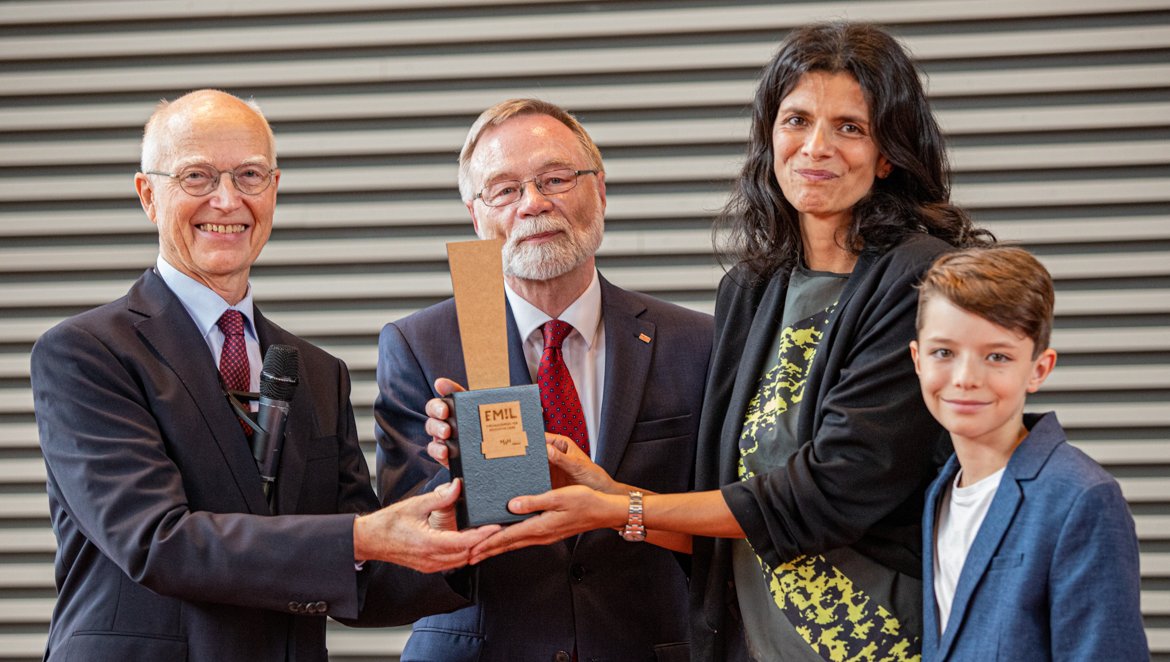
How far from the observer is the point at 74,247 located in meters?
4.22

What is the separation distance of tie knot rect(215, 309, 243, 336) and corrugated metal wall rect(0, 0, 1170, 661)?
1.69 metres

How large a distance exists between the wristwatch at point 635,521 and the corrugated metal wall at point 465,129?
1906mm

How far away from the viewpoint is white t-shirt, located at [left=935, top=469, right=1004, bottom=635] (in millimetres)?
1907

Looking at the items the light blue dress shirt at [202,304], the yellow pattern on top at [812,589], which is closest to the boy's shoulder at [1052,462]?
the yellow pattern on top at [812,589]

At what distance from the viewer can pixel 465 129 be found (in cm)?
414

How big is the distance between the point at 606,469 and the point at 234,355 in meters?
0.82

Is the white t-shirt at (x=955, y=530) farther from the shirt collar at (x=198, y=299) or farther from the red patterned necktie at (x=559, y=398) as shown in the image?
the shirt collar at (x=198, y=299)

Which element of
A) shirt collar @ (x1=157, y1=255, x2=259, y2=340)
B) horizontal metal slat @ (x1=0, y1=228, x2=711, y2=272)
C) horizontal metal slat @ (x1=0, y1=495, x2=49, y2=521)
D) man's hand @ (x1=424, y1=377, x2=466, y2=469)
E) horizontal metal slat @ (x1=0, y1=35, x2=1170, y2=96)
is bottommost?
horizontal metal slat @ (x1=0, y1=495, x2=49, y2=521)

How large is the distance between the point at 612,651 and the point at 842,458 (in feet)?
2.42

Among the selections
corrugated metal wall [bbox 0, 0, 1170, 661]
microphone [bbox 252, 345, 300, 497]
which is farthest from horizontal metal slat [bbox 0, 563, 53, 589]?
microphone [bbox 252, 345, 300, 497]

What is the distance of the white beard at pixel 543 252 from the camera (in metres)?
2.64

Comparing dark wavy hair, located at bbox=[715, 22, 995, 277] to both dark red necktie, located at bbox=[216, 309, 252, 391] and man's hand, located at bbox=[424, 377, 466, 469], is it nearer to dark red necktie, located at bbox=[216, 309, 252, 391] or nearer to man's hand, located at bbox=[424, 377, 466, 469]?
man's hand, located at bbox=[424, 377, 466, 469]

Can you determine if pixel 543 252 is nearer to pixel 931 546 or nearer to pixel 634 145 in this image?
→ pixel 931 546

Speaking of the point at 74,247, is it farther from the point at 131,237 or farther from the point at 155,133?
the point at 155,133
